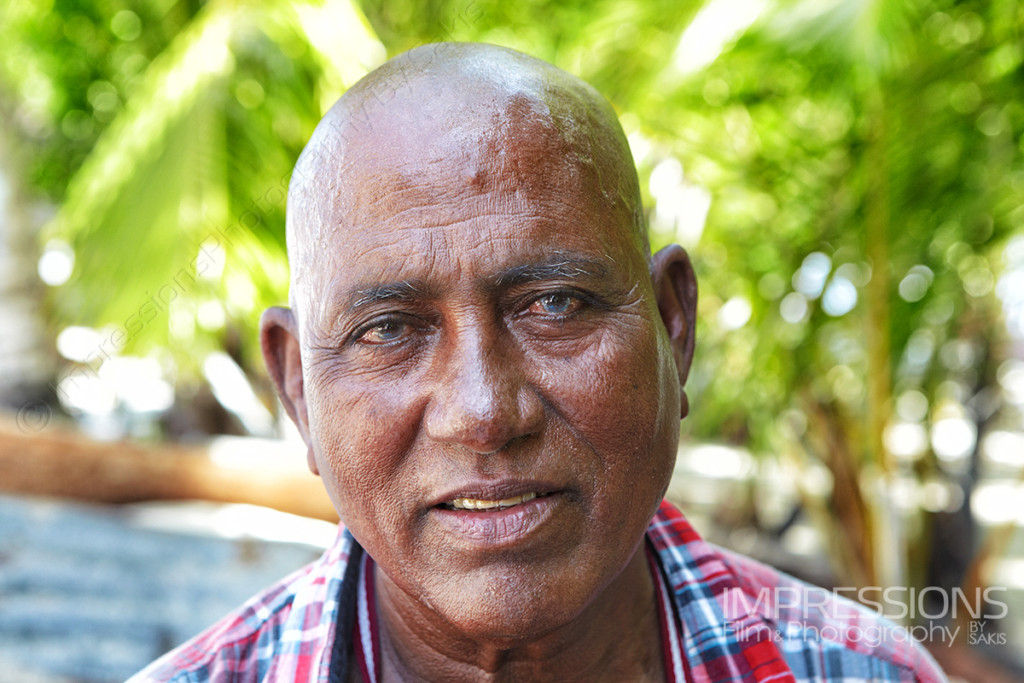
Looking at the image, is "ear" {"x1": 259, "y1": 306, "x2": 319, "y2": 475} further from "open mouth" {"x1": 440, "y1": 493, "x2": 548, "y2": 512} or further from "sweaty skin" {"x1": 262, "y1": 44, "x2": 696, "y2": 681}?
"open mouth" {"x1": 440, "y1": 493, "x2": 548, "y2": 512}

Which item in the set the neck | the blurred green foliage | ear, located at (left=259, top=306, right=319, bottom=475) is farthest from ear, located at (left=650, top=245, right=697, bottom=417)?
the blurred green foliage

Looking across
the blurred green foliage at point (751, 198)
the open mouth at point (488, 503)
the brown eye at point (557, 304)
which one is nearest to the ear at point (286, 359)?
the open mouth at point (488, 503)

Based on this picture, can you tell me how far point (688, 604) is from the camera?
1.66 metres

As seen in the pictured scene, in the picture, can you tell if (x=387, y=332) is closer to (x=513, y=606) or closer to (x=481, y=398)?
(x=481, y=398)

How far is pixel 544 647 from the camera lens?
149 cm

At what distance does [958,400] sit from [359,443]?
14.7ft

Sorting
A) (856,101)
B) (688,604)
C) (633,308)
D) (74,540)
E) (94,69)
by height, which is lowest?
(688,604)

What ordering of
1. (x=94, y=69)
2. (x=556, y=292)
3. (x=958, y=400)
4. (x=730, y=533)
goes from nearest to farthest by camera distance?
(x=556, y=292) < (x=958, y=400) < (x=730, y=533) < (x=94, y=69)

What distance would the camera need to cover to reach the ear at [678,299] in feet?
5.30

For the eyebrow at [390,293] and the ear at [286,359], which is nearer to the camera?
the eyebrow at [390,293]

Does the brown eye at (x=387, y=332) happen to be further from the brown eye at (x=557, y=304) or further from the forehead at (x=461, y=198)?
the brown eye at (x=557, y=304)

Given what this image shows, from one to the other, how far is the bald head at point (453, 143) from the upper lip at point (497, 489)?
410 millimetres

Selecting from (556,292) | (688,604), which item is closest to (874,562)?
(688,604)

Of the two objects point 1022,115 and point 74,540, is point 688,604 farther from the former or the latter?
point 74,540
